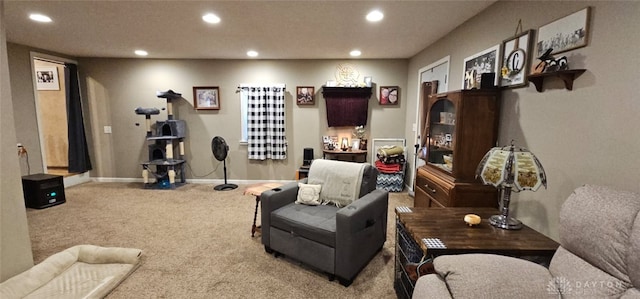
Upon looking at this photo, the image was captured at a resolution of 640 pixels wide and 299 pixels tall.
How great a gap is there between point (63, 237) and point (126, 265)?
1271mm

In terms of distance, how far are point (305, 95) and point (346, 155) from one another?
133 centimetres

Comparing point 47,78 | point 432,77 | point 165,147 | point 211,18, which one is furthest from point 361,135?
point 47,78

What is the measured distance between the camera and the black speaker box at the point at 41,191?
12.0 feet

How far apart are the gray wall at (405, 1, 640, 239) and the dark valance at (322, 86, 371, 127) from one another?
2.58 meters

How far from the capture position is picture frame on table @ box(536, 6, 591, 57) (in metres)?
1.53

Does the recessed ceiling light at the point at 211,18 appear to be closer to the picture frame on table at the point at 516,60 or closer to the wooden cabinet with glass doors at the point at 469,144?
the wooden cabinet with glass doors at the point at 469,144

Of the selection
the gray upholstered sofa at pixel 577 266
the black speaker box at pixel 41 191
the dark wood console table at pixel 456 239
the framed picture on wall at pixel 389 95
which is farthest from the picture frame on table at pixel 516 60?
the black speaker box at pixel 41 191

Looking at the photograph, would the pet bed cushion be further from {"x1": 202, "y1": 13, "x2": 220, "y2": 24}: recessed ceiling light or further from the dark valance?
the dark valance

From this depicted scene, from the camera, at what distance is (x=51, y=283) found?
6.75 feet

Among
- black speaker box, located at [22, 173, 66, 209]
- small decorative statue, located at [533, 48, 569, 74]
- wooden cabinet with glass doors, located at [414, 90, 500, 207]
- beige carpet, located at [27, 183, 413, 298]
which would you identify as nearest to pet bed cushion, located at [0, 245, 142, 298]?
beige carpet, located at [27, 183, 413, 298]

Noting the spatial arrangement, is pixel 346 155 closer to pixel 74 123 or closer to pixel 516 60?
pixel 516 60

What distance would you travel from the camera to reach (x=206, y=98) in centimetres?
498

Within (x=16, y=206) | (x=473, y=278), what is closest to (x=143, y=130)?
(x=16, y=206)

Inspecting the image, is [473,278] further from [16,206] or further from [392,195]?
[392,195]
